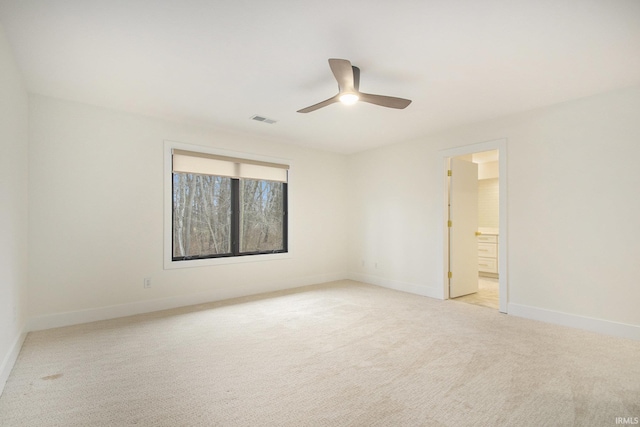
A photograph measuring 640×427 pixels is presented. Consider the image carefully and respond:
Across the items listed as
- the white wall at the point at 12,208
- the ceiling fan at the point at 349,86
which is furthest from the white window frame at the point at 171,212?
the ceiling fan at the point at 349,86

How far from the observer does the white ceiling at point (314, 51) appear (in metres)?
2.00

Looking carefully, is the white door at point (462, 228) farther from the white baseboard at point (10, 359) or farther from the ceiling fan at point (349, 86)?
the white baseboard at point (10, 359)

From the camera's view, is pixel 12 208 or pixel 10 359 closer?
pixel 10 359

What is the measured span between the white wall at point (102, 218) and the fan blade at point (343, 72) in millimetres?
2634

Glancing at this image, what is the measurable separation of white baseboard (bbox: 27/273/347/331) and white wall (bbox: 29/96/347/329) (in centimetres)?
1

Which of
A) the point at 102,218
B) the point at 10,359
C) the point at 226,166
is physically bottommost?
the point at 10,359

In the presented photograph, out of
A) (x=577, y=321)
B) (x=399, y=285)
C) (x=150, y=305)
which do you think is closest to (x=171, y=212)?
(x=150, y=305)

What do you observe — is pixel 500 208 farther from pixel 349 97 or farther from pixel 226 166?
pixel 226 166

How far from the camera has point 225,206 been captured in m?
4.83

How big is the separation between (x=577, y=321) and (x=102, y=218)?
5374 millimetres

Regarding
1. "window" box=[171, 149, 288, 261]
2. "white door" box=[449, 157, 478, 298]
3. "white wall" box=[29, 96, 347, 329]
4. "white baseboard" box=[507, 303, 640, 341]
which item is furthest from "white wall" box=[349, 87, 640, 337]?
"white wall" box=[29, 96, 347, 329]

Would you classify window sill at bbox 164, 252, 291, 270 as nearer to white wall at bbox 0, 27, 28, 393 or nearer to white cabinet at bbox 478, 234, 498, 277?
white wall at bbox 0, 27, 28, 393

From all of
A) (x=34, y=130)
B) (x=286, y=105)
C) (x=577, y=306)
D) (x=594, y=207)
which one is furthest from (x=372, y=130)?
(x=34, y=130)

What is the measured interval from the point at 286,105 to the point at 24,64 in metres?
2.32
